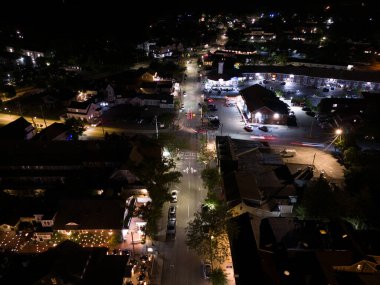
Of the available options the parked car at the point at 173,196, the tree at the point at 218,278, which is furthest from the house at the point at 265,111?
the tree at the point at 218,278

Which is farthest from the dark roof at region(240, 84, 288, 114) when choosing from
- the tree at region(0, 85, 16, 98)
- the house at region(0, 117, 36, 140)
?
the tree at region(0, 85, 16, 98)

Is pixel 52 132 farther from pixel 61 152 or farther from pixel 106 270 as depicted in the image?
pixel 106 270

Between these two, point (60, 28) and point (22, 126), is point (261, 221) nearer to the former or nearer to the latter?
point (22, 126)

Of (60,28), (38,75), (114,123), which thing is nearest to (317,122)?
(114,123)

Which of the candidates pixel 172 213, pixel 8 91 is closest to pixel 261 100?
pixel 172 213

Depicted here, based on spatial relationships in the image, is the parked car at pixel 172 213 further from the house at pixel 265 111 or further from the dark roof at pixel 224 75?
the dark roof at pixel 224 75

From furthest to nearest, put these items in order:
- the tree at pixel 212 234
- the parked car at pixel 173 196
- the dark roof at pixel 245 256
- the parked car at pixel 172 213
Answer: the parked car at pixel 173 196, the parked car at pixel 172 213, the tree at pixel 212 234, the dark roof at pixel 245 256

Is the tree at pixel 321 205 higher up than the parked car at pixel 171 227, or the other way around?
the tree at pixel 321 205
